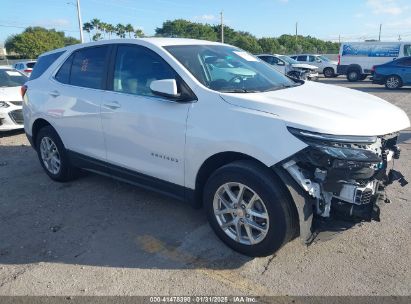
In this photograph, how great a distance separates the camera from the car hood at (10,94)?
8.13 meters

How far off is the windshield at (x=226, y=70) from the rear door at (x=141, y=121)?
0.26 meters

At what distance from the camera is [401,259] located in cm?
323

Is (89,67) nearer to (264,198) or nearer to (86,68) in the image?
(86,68)

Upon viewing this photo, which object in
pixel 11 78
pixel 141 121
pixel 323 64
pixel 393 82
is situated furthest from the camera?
pixel 323 64

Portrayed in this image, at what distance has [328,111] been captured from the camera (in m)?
3.00

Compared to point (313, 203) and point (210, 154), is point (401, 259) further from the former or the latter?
point (210, 154)

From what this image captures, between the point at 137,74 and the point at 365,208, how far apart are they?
2.52 metres

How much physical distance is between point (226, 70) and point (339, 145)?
1.52 meters

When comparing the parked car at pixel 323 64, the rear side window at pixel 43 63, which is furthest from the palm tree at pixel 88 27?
the rear side window at pixel 43 63

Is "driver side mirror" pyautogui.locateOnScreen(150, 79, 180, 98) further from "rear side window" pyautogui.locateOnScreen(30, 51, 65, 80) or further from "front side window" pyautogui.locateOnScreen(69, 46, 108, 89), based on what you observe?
"rear side window" pyautogui.locateOnScreen(30, 51, 65, 80)

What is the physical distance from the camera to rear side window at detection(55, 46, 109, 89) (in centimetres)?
438

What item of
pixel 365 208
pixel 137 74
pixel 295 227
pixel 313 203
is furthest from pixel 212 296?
pixel 137 74

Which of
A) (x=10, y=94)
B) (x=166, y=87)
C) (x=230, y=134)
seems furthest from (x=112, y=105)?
(x=10, y=94)

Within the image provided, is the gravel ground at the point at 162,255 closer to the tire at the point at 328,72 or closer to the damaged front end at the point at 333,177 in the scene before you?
the damaged front end at the point at 333,177
